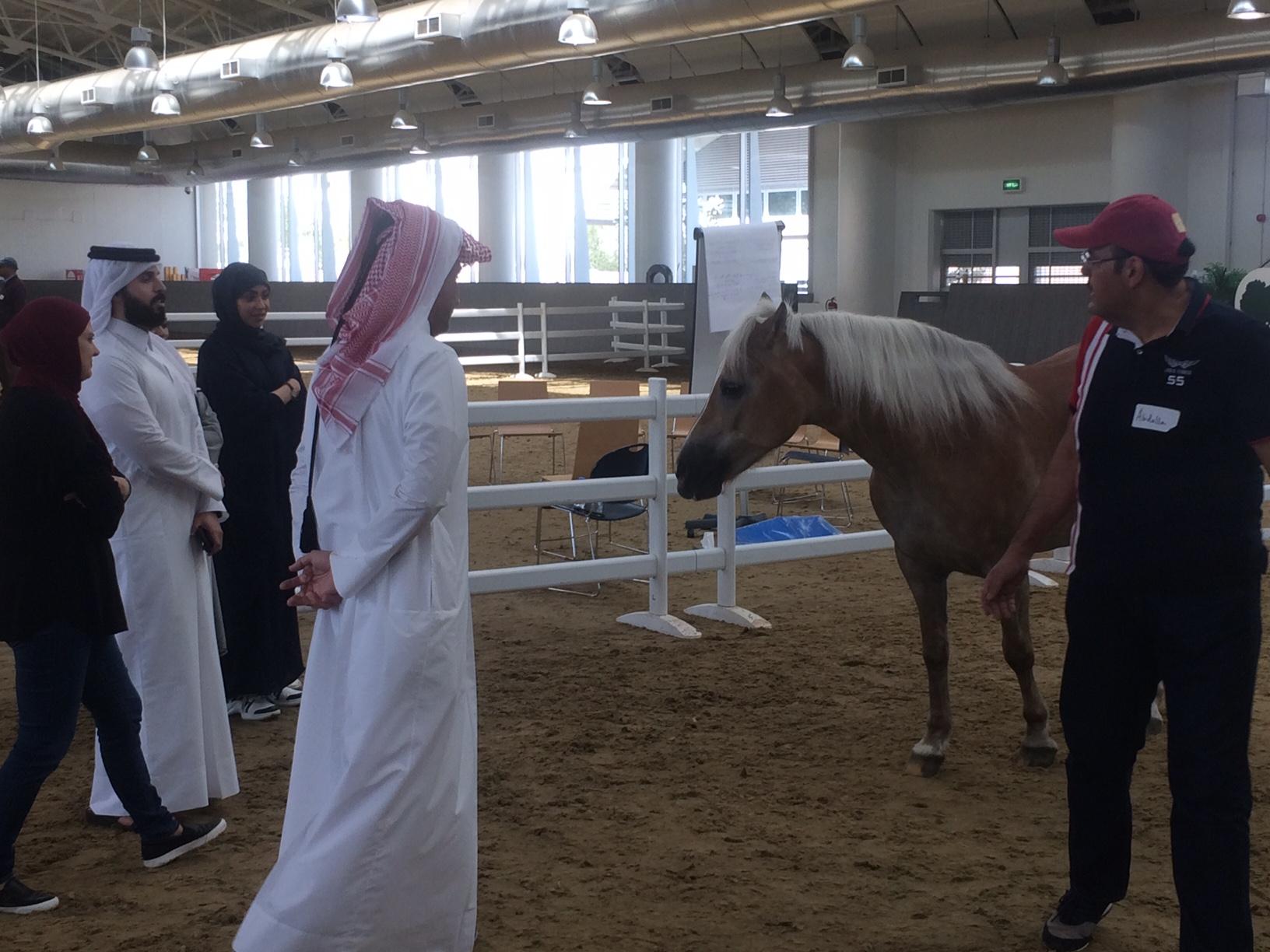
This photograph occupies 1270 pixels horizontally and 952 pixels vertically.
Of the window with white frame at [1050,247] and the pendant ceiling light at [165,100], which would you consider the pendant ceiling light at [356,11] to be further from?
the window with white frame at [1050,247]

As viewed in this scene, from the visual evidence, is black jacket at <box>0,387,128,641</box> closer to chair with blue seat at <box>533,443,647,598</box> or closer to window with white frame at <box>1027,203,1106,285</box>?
chair with blue seat at <box>533,443,647,598</box>

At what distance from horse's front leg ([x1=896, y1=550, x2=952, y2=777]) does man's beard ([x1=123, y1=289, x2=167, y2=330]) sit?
229 cm

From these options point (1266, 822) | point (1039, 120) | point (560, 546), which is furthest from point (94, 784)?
point (1039, 120)

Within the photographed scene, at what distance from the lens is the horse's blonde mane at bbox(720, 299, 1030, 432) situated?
12.1 feet

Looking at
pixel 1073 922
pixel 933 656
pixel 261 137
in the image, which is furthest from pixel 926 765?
pixel 261 137

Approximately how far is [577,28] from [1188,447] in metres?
9.78

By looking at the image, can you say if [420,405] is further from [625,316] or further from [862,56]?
[625,316]

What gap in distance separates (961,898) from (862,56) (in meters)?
11.5

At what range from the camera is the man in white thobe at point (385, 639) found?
2295 mm

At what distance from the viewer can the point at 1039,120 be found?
17703mm

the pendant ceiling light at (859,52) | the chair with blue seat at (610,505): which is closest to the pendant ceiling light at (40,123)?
the pendant ceiling light at (859,52)

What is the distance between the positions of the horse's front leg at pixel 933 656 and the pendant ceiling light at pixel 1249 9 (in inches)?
312

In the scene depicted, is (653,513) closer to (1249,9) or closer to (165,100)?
(1249,9)

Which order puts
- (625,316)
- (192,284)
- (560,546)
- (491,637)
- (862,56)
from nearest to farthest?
1. (491,637)
2. (560,546)
3. (862,56)
4. (625,316)
5. (192,284)
